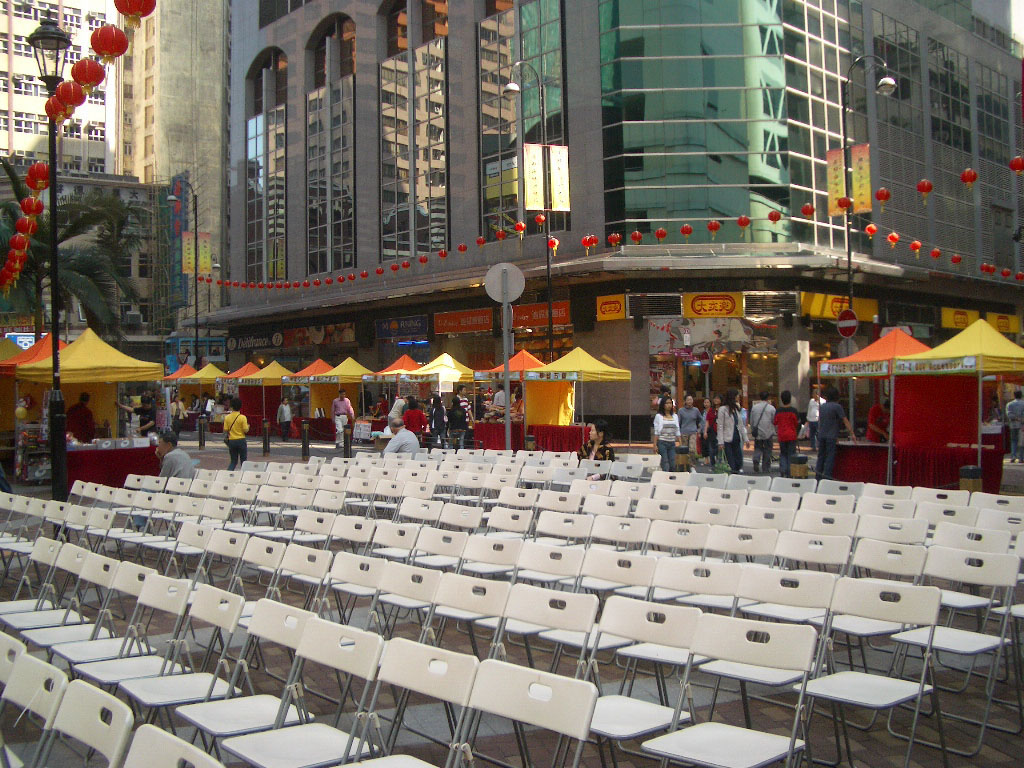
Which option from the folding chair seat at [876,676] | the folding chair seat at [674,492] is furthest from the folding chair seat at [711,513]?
the folding chair seat at [876,676]

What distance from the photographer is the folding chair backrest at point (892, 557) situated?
514 cm

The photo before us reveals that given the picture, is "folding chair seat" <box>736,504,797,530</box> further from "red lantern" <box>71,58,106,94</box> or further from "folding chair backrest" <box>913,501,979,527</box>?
"red lantern" <box>71,58,106,94</box>

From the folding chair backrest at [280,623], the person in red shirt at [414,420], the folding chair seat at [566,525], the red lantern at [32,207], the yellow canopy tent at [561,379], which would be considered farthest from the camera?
the person in red shirt at [414,420]

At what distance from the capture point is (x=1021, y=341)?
120 feet

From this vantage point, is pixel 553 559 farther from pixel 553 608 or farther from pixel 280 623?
pixel 280 623

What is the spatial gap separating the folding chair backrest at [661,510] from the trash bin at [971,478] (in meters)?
5.86

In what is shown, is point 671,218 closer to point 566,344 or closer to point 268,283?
point 566,344

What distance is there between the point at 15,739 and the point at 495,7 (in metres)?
28.8

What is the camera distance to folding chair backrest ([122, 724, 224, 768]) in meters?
2.58

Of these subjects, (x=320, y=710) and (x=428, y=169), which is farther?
(x=428, y=169)

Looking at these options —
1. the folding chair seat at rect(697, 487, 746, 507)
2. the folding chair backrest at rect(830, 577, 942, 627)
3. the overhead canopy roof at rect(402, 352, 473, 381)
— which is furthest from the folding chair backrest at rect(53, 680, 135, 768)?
the overhead canopy roof at rect(402, 352, 473, 381)

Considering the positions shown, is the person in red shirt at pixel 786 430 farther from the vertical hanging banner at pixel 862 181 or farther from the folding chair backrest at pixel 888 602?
the folding chair backrest at pixel 888 602

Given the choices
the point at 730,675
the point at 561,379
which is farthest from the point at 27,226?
the point at 730,675

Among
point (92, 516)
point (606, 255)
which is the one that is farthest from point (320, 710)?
point (606, 255)
